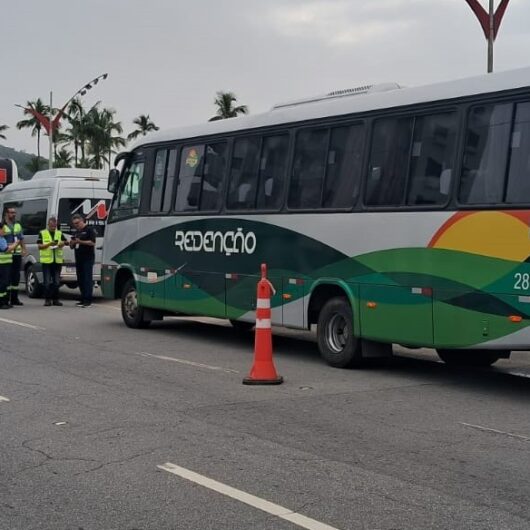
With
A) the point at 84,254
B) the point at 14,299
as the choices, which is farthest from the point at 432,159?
the point at 14,299

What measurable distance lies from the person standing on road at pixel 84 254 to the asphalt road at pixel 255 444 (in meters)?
7.52

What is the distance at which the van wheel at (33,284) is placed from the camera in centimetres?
2169

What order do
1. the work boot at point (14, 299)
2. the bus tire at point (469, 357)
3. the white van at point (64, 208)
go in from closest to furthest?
the bus tire at point (469, 357) < the work boot at point (14, 299) < the white van at point (64, 208)

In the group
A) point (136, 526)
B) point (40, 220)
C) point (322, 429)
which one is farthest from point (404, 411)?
point (40, 220)

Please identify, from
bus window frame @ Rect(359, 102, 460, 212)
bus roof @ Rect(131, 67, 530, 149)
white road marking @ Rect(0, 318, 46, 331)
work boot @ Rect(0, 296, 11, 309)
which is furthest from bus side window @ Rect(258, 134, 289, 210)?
work boot @ Rect(0, 296, 11, 309)

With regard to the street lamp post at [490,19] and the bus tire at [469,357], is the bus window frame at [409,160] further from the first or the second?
the street lamp post at [490,19]

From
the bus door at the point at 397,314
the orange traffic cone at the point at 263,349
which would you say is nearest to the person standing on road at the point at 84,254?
the bus door at the point at 397,314

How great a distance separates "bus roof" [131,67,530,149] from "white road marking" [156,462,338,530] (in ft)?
17.3

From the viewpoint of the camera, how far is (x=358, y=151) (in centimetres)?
1108

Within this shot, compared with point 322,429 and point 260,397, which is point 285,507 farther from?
point 260,397

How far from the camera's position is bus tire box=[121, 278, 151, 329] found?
50.7 ft

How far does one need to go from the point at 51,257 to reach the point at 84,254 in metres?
0.85

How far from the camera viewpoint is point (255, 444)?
23.3ft

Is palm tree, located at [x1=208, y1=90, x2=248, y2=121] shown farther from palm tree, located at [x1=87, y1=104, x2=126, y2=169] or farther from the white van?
the white van
